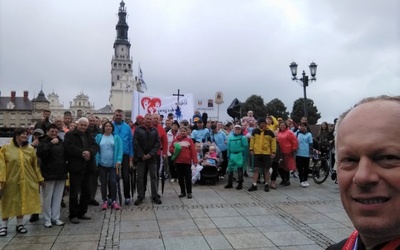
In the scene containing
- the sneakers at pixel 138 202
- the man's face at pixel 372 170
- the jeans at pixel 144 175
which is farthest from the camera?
the jeans at pixel 144 175

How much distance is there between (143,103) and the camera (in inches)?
533

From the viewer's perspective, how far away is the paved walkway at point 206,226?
5.46 m

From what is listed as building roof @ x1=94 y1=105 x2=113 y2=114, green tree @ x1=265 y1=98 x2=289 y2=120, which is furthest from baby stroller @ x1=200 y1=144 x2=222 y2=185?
building roof @ x1=94 y1=105 x2=113 y2=114

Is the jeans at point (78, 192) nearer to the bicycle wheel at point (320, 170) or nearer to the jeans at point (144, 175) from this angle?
the jeans at point (144, 175)

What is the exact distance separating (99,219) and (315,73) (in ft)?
41.7

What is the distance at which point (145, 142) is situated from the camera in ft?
27.3

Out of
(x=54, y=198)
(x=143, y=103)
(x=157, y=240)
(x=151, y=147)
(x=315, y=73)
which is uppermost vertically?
(x=315, y=73)

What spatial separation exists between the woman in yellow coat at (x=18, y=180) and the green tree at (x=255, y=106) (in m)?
46.7

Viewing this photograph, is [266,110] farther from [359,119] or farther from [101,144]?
[359,119]

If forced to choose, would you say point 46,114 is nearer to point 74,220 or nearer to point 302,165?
point 74,220

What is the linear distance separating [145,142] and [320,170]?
5523 millimetres

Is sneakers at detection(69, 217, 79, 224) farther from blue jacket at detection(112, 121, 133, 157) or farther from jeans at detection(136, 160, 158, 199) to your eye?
blue jacket at detection(112, 121, 133, 157)

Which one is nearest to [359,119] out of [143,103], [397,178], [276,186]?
[397,178]

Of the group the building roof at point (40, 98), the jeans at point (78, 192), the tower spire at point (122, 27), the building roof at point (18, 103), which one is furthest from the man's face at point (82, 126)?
the tower spire at point (122, 27)
